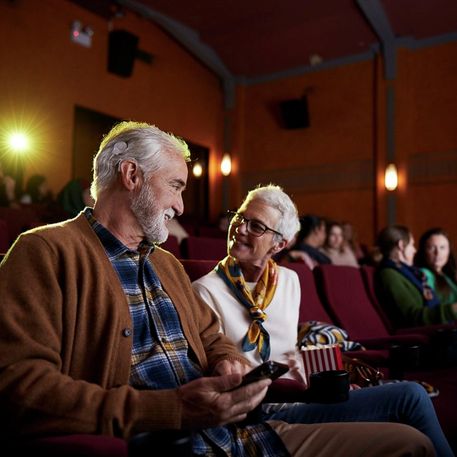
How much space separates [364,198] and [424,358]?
17.2 feet

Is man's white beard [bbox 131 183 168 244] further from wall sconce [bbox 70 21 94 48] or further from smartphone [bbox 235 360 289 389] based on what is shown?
wall sconce [bbox 70 21 94 48]

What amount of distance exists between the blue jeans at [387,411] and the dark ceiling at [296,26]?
5.73 meters

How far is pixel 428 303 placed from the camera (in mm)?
2896

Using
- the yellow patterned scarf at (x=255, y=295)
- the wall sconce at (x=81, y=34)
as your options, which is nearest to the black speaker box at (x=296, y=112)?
the wall sconce at (x=81, y=34)

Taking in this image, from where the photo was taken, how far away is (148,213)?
124 cm

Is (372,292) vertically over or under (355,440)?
over

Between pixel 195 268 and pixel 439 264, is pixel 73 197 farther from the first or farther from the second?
pixel 195 268

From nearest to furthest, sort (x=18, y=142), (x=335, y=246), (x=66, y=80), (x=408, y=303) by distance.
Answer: (x=408, y=303) < (x=335, y=246) < (x=18, y=142) < (x=66, y=80)

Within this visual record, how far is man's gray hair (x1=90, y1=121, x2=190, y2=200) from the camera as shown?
1268mm

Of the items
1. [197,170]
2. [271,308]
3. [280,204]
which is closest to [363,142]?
[197,170]

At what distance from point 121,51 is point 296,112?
2.35 meters

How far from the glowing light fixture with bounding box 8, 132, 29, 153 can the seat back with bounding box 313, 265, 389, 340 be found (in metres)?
4.06

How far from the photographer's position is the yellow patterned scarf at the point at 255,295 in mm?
1608

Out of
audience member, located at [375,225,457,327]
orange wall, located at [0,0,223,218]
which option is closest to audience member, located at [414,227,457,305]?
audience member, located at [375,225,457,327]
